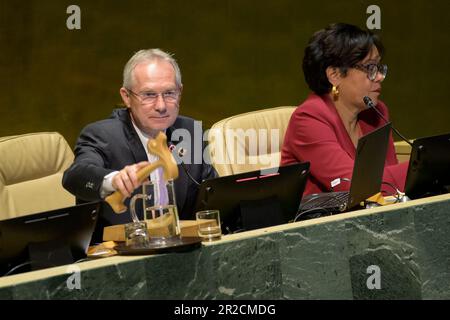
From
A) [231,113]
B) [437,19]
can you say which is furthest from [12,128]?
[437,19]

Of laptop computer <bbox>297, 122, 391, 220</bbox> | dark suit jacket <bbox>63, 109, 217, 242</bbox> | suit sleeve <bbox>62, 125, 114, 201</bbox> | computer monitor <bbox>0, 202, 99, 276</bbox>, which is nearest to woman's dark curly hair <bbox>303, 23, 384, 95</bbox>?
dark suit jacket <bbox>63, 109, 217, 242</bbox>

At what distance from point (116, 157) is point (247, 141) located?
0.76 m

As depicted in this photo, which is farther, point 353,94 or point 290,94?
point 290,94

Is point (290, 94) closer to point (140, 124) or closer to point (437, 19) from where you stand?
point (437, 19)

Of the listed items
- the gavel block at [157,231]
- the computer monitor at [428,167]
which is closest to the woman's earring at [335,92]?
the computer monitor at [428,167]

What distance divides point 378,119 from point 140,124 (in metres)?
1.14

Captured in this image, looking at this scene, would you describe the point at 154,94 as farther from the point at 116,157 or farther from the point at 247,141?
the point at 247,141

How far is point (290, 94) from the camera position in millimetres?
5000

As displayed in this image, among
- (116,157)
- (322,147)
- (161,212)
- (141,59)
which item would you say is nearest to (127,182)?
(161,212)

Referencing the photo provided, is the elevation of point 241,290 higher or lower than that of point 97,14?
lower

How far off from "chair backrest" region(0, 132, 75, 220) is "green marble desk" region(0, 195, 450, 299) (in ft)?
4.26

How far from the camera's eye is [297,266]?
200 cm

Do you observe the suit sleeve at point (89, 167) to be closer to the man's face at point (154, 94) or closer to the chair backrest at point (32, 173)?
the man's face at point (154, 94)
